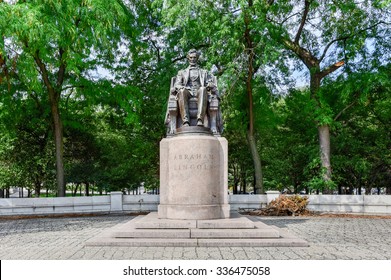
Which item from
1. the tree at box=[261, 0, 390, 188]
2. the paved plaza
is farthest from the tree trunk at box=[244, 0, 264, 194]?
the paved plaza

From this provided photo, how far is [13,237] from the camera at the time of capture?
11.1 m

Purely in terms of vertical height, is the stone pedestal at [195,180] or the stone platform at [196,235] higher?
the stone pedestal at [195,180]

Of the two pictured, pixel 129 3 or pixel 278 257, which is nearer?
pixel 278 257

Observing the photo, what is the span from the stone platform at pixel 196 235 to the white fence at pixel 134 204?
944 centimetres

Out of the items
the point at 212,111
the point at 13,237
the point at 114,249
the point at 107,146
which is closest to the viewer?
the point at 114,249

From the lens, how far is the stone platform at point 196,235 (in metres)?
8.78

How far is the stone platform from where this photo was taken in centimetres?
878

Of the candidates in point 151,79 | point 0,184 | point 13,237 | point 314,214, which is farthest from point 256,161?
point 0,184

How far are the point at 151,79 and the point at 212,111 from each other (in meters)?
15.0

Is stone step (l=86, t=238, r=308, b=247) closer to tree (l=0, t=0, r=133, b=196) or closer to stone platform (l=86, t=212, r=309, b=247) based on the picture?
stone platform (l=86, t=212, r=309, b=247)

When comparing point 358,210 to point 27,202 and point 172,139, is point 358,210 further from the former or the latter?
point 27,202

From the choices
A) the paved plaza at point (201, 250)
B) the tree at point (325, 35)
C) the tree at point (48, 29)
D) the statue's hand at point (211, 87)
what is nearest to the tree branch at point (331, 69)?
the tree at point (325, 35)

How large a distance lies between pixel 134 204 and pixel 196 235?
39.2 ft

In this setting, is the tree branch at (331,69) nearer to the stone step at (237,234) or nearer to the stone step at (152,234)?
the stone step at (237,234)
